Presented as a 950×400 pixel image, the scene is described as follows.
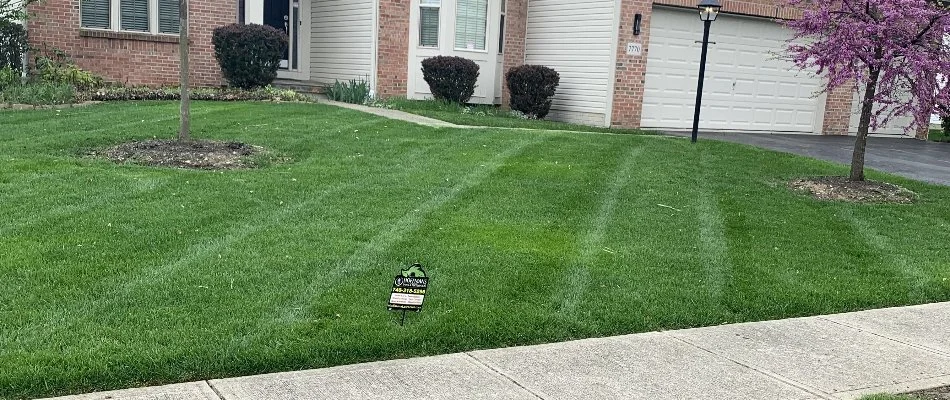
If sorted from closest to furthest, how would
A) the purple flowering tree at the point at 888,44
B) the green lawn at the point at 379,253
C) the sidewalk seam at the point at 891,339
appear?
the green lawn at the point at 379,253 < the sidewalk seam at the point at 891,339 < the purple flowering tree at the point at 888,44

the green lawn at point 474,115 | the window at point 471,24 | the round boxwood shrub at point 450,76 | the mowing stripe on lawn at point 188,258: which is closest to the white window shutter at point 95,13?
the green lawn at point 474,115

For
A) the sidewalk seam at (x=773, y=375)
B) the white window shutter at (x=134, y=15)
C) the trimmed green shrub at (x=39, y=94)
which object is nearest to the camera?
the sidewalk seam at (x=773, y=375)

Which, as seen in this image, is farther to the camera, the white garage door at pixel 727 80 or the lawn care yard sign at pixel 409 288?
the white garage door at pixel 727 80

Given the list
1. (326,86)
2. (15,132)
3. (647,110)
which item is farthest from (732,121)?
(15,132)

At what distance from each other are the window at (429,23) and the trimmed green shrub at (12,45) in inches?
265

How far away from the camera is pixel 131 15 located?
14836 mm

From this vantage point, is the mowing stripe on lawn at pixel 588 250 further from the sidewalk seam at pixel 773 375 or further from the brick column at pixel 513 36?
the brick column at pixel 513 36

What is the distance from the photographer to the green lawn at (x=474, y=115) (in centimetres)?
1311

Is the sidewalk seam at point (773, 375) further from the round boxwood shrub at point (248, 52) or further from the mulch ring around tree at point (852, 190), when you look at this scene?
the round boxwood shrub at point (248, 52)

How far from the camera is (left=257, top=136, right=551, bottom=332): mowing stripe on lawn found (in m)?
4.42

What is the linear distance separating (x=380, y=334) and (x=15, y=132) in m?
6.95

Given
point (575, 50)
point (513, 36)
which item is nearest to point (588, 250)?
point (575, 50)

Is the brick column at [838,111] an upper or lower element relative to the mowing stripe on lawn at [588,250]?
upper

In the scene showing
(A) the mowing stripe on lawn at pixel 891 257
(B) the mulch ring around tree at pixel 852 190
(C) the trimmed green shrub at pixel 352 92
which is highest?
(C) the trimmed green shrub at pixel 352 92
